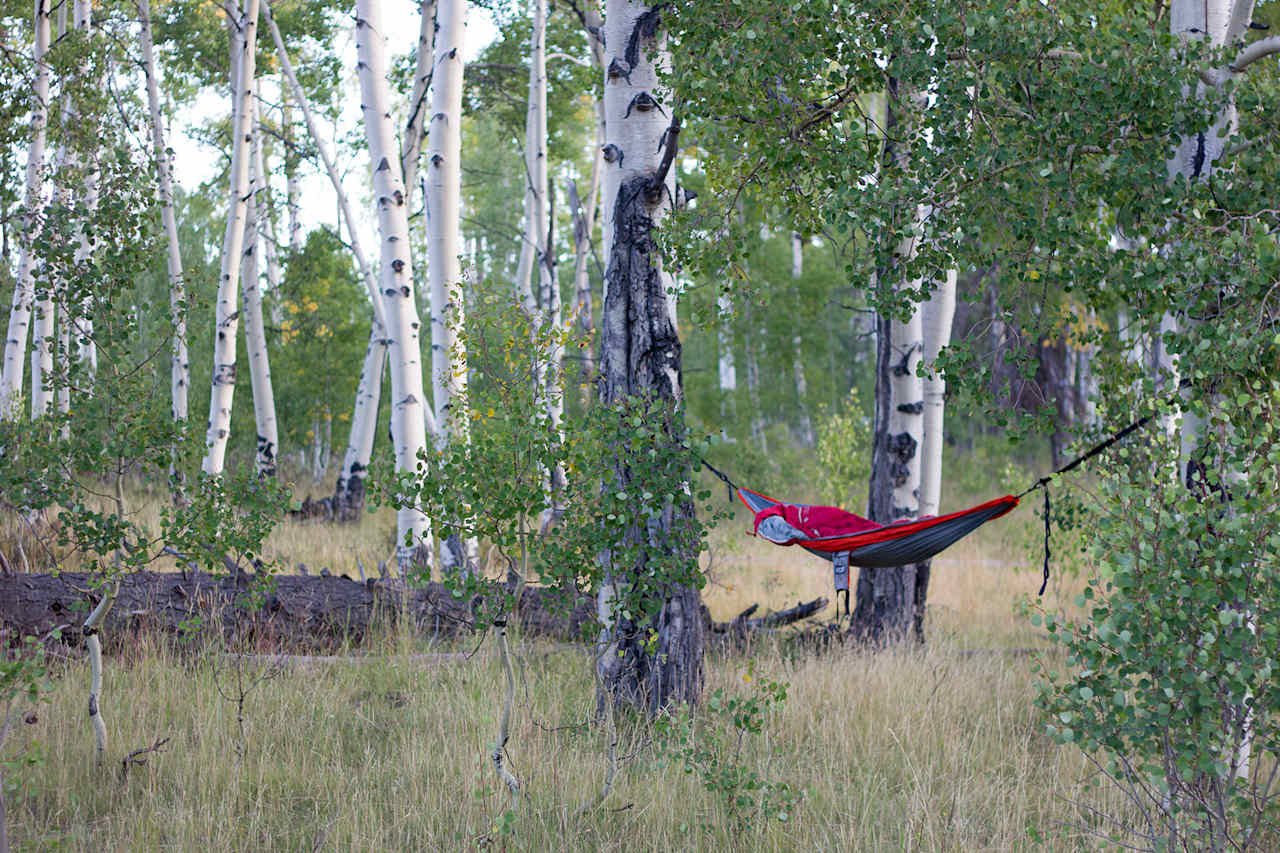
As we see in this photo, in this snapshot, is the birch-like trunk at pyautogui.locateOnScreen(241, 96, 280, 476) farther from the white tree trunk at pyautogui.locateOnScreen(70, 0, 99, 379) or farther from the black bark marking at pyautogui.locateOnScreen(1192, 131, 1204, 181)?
the black bark marking at pyautogui.locateOnScreen(1192, 131, 1204, 181)

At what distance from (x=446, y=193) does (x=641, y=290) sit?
360 centimetres

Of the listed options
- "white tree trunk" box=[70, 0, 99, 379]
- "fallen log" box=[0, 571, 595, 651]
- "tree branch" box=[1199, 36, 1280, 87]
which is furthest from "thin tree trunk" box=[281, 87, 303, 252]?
"tree branch" box=[1199, 36, 1280, 87]

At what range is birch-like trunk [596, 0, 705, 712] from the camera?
4.64 m

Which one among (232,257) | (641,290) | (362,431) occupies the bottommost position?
(362,431)

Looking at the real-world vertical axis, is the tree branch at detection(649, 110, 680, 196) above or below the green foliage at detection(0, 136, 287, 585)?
above

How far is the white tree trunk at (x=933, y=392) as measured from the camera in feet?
21.3

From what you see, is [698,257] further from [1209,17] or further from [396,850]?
[396,850]

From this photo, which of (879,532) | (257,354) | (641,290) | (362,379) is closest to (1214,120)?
(879,532)

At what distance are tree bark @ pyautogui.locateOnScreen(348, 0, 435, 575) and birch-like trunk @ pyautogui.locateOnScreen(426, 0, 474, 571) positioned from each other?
244 millimetres

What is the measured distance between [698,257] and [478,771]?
229 centimetres

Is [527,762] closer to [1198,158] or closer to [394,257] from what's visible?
[1198,158]

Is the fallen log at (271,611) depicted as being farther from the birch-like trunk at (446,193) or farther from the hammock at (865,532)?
the birch-like trunk at (446,193)

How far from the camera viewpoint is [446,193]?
770 centimetres

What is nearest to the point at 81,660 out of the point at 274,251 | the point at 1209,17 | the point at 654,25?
the point at 654,25
